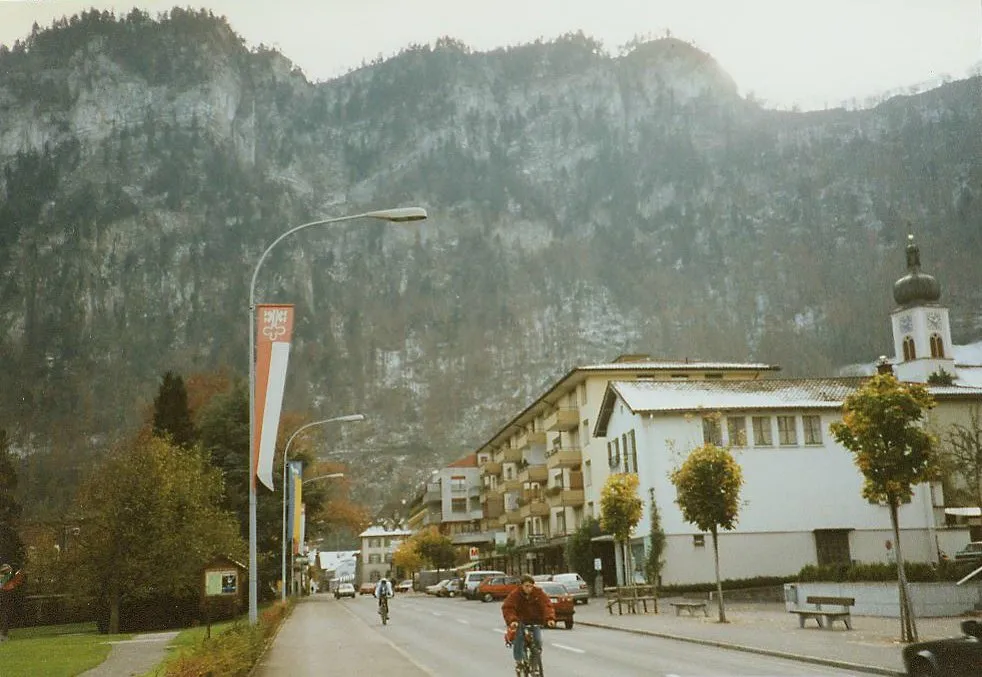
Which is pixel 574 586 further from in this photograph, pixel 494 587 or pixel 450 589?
pixel 450 589

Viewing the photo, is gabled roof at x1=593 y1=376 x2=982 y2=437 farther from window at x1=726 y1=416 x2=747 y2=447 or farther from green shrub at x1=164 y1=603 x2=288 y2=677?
green shrub at x1=164 y1=603 x2=288 y2=677

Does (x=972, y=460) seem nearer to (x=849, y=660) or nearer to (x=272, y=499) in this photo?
(x=849, y=660)

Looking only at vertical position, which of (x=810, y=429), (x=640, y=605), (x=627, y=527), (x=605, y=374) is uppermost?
(x=605, y=374)

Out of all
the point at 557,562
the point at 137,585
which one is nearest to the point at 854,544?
the point at 557,562

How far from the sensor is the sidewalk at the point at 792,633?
19609mm

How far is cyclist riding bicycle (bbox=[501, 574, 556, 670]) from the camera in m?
15.9

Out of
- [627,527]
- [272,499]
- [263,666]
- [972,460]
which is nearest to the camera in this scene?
[263,666]

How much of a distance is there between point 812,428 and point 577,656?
36250 millimetres

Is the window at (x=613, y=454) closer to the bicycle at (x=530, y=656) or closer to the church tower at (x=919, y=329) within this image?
the church tower at (x=919, y=329)

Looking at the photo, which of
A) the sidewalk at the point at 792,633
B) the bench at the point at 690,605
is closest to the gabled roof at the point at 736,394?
the sidewalk at the point at 792,633

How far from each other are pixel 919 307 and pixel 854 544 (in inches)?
1936

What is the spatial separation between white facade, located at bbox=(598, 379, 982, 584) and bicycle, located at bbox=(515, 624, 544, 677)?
38287 millimetres

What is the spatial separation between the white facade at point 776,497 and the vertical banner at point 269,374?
1394 inches

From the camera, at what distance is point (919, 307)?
9581 centimetres
